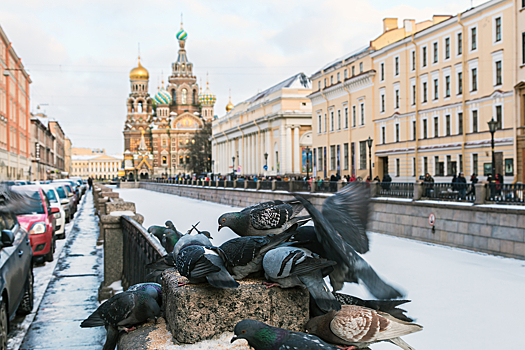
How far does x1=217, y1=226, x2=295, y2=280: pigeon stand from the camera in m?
2.71

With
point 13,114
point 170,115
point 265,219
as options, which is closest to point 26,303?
point 265,219

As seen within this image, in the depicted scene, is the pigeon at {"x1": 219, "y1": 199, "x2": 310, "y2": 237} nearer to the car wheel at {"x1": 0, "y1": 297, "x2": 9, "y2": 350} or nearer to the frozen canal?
the frozen canal

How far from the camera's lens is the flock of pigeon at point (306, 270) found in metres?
2.51

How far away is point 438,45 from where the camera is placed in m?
Result: 34.7

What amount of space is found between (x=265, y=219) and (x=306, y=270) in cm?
50

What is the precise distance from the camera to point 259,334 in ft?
7.45

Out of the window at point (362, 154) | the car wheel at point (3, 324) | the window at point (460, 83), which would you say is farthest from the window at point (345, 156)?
the car wheel at point (3, 324)

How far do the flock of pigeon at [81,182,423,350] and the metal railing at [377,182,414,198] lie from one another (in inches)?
713

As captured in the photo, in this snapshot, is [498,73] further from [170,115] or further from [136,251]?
[170,115]

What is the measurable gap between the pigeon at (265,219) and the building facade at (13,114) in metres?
41.2

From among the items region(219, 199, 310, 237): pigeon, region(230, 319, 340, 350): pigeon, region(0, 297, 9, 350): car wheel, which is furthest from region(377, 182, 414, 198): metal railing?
region(230, 319, 340, 350): pigeon

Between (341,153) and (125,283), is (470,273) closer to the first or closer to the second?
(125,283)

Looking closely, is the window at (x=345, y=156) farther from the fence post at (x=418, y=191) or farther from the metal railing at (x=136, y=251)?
the metal railing at (x=136, y=251)

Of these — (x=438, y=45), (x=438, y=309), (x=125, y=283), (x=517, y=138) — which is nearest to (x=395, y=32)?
(x=438, y=45)
